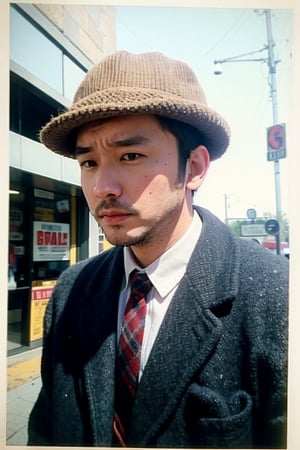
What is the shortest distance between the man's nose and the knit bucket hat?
0.13m

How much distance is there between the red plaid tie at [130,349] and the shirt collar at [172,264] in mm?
28

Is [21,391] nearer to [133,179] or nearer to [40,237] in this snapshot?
[40,237]

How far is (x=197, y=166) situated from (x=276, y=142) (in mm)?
297

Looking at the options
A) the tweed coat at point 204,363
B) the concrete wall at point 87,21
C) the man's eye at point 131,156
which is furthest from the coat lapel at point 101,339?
the concrete wall at point 87,21

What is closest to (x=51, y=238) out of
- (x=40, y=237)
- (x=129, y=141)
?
(x=40, y=237)

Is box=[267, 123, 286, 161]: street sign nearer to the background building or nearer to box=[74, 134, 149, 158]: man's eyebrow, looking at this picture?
box=[74, 134, 149, 158]: man's eyebrow

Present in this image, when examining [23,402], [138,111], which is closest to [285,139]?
[138,111]

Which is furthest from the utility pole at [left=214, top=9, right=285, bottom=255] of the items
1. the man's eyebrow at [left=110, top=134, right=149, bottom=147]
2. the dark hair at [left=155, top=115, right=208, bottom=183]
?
the man's eyebrow at [left=110, top=134, right=149, bottom=147]

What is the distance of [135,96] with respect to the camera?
0.84 meters

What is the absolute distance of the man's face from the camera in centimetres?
88

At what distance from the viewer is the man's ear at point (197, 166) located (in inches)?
37.5

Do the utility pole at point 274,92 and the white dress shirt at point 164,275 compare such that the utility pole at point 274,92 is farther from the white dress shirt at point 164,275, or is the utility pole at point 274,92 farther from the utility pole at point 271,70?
the white dress shirt at point 164,275

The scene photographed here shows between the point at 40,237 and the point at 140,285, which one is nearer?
the point at 140,285

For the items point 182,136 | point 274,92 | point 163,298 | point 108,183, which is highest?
point 274,92
